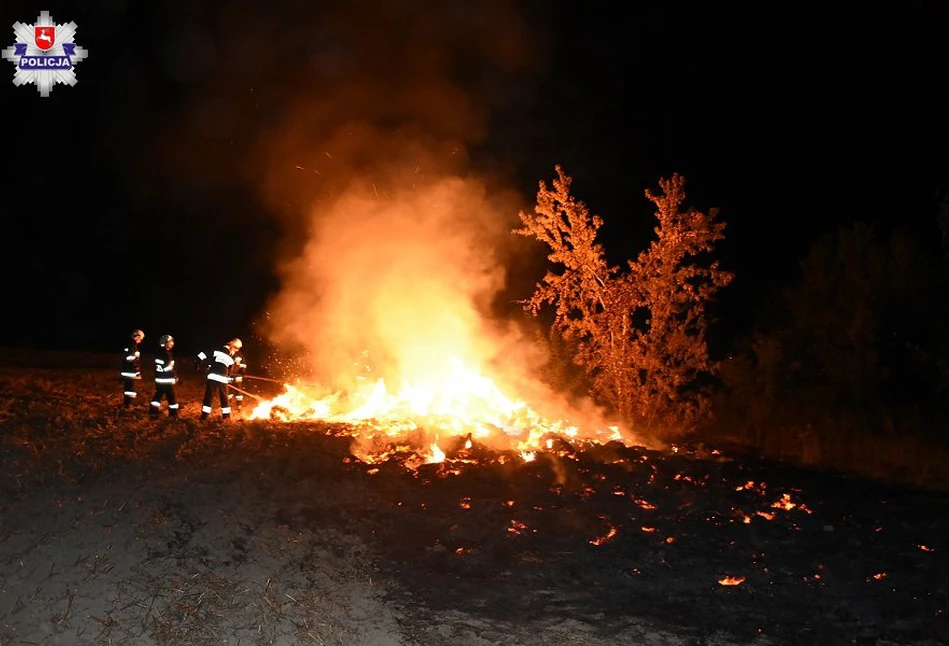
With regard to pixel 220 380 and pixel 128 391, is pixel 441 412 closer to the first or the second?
pixel 220 380

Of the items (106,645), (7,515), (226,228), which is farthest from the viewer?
(226,228)

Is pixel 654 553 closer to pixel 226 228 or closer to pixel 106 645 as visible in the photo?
pixel 106 645

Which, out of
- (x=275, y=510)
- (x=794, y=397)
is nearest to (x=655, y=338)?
(x=794, y=397)

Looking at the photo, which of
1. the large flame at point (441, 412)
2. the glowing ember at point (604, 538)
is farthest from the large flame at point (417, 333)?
the glowing ember at point (604, 538)

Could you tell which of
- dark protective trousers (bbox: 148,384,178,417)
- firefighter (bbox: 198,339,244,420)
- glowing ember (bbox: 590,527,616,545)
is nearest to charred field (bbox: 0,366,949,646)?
glowing ember (bbox: 590,527,616,545)

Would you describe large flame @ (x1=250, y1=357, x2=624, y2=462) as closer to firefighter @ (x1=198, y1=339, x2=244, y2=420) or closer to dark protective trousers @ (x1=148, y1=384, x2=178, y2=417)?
firefighter @ (x1=198, y1=339, x2=244, y2=420)

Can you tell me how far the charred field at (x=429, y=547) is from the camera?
650 cm

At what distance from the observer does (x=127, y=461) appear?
9.45 m

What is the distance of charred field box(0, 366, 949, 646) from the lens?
6496 mm

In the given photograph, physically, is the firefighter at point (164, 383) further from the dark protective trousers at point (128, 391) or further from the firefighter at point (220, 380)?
the dark protective trousers at point (128, 391)

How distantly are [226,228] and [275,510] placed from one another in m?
32.1

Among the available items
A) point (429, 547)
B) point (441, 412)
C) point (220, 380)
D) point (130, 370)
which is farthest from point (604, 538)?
point (130, 370)

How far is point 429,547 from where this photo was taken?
8320 mm

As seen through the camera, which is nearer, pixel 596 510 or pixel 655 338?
pixel 596 510
